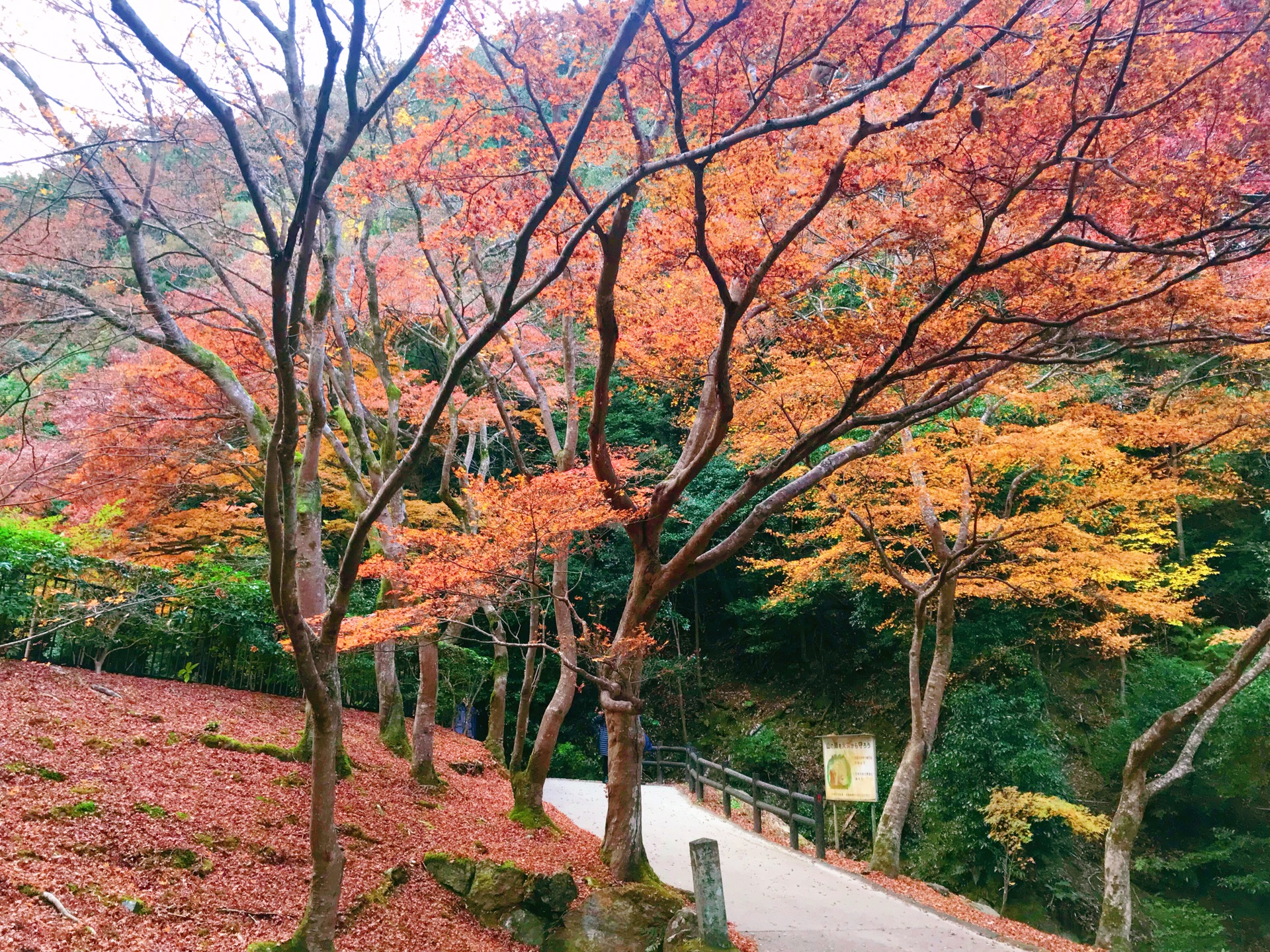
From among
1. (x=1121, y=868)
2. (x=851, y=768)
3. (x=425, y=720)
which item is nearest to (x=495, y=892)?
(x=425, y=720)

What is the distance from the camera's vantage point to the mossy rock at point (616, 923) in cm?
572

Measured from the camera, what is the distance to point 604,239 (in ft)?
17.5

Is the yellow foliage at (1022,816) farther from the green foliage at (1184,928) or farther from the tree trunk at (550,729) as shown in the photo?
the tree trunk at (550,729)

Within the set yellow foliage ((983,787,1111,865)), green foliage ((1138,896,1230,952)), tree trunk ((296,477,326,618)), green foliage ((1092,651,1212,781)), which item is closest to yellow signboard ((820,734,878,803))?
yellow foliage ((983,787,1111,865))

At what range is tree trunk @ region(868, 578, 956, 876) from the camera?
962 centimetres

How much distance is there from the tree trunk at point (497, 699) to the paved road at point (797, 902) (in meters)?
1.64

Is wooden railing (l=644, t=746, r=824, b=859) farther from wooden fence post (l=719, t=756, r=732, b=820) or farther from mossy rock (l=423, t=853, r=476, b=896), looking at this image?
mossy rock (l=423, t=853, r=476, b=896)

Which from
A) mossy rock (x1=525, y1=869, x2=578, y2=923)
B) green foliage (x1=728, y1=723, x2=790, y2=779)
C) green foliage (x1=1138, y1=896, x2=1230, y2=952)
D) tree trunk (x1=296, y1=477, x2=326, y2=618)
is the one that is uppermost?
tree trunk (x1=296, y1=477, x2=326, y2=618)

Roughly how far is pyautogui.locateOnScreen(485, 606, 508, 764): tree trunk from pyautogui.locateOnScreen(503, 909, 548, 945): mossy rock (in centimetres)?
347

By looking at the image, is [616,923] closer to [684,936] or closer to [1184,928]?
[684,936]

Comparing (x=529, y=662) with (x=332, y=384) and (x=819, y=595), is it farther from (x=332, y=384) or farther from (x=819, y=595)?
→ (x=819, y=595)

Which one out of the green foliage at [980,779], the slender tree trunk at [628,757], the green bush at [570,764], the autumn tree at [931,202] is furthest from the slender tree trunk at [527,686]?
the green bush at [570,764]

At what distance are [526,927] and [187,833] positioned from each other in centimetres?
252

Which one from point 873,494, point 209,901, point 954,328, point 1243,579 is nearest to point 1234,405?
point 873,494
